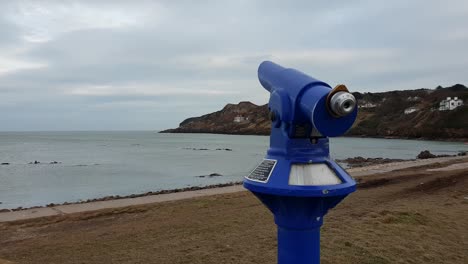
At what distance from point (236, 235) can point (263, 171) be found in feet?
13.9

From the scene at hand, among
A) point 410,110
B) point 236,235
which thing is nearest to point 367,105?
point 410,110

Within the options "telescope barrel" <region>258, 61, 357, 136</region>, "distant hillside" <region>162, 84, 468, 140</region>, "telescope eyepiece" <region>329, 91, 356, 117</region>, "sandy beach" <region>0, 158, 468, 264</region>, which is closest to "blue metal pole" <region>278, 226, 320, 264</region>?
"telescope barrel" <region>258, 61, 357, 136</region>

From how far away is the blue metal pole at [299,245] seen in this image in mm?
2971

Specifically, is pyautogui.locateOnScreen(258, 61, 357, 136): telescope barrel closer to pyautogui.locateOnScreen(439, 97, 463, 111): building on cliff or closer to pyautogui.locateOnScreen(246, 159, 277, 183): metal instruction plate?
pyautogui.locateOnScreen(246, 159, 277, 183): metal instruction plate

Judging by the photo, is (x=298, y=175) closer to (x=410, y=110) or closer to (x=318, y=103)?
(x=318, y=103)

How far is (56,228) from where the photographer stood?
33.6 feet

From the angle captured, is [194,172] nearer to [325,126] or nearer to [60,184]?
[60,184]

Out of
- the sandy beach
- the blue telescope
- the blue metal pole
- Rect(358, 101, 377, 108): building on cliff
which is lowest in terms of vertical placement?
the sandy beach

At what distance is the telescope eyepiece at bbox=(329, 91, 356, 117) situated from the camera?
8.07 ft

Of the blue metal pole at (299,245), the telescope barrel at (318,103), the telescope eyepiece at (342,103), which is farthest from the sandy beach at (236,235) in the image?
the telescope eyepiece at (342,103)

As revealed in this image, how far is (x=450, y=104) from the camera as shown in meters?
125

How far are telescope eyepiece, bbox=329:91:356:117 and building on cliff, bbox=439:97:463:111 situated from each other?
133m

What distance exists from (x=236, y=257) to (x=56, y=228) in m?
6.01

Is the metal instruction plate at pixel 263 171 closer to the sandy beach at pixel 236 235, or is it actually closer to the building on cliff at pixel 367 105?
the sandy beach at pixel 236 235
